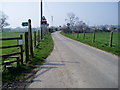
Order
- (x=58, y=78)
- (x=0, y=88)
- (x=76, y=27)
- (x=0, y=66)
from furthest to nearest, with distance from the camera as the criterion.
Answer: (x=76, y=27)
(x=0, y=66)
(x=58, y=78)
(x=0, y=88)

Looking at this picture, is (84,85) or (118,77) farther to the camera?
(118,77)

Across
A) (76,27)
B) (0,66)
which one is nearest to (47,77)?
(0,66)

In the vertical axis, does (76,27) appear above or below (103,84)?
above

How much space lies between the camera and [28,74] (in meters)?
6.64

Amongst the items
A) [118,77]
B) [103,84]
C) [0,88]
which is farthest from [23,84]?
[118,77]

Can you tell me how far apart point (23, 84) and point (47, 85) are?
2.64ft

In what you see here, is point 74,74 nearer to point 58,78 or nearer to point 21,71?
point 58,78

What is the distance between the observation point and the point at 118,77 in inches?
245

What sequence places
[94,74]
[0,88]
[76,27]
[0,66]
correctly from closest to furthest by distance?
1. [0,88]
2. [94,74]
3. [0,66]
4. [76,27]

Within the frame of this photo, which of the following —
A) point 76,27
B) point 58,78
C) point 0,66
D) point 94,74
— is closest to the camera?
point 58,78

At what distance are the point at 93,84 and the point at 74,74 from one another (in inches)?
51.5

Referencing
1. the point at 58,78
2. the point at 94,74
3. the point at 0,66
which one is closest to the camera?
the point at 58,78

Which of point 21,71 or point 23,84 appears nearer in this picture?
point 23,84

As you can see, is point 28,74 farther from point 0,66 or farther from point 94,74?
point 94,74
